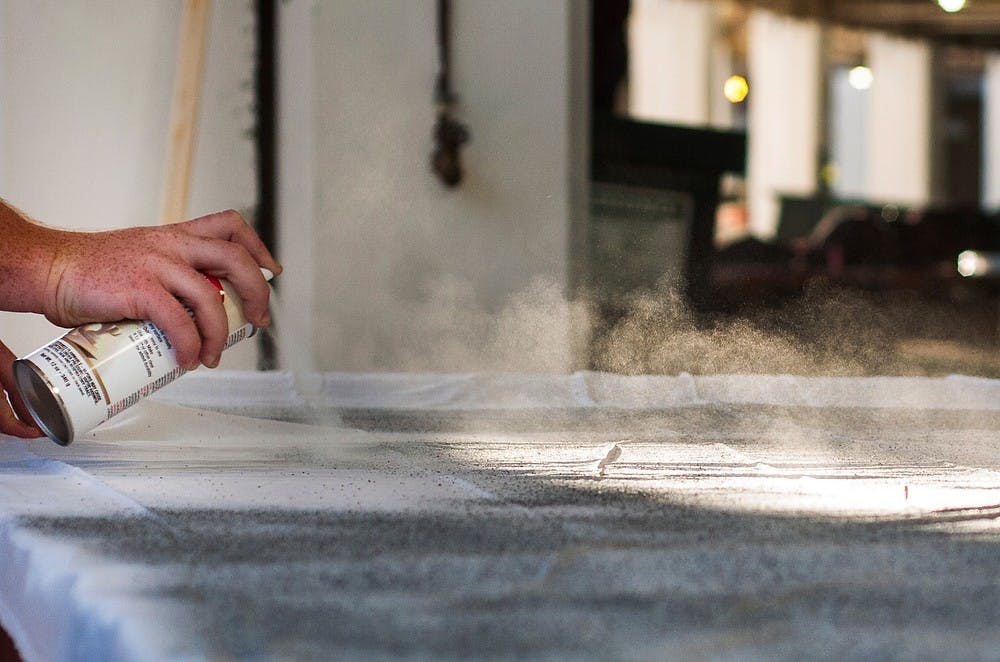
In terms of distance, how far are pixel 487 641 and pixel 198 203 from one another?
1.68 metres

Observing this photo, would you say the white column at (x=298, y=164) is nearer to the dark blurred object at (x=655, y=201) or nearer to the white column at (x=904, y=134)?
the dark blurred object at (x=655, y=201)

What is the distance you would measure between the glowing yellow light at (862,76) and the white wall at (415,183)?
747cm

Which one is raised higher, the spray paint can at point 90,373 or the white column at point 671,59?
the white column at point 671,59

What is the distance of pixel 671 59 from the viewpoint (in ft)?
22.8

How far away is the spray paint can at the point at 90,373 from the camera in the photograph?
2.19 feet

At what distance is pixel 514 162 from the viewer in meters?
1.99

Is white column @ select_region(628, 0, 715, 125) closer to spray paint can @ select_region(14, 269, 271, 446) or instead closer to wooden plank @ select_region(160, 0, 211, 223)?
wooden plank @ select_region(160, 0, 211, 223)

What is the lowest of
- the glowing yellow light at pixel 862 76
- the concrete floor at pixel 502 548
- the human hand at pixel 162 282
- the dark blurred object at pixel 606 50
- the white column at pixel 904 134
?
the concrete floor at pixel 502 548

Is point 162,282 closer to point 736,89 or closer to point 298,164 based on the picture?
point 298,164

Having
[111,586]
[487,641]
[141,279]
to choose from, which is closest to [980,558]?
[487,641]

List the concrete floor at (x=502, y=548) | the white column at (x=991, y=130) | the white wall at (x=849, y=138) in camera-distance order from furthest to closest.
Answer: the white column at (x=991, y=130), the white wall at (x=849, y=138), the concrete floor at (x=502, y=548)

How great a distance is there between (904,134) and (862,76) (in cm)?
71

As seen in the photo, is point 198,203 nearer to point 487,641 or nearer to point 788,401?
point 788,401

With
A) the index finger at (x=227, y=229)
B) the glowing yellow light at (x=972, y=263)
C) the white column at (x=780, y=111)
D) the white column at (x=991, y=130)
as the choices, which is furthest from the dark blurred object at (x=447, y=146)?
the white column at (x=991, y=130)
